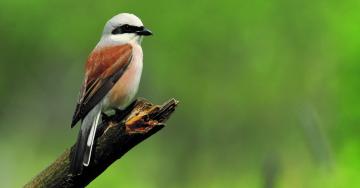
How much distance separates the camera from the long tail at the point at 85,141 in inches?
169

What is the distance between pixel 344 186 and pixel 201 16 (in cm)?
1150

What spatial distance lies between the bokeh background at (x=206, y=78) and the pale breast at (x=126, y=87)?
8065 mm

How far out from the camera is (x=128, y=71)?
234 inches

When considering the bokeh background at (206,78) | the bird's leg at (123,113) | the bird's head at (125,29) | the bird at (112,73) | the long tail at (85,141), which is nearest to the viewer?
the long tail at (85,141)

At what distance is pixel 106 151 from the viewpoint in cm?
446

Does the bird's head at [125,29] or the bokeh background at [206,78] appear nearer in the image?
the bird's head at [125,29]

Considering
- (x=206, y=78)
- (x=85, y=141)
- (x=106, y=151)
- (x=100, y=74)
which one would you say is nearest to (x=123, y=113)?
(x=85, y=141)

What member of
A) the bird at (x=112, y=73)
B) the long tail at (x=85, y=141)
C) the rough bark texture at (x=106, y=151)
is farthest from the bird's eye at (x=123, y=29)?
the rough bark texture at (x=106, y=151)

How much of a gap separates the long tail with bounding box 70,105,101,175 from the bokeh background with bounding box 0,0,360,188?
8.70 metres

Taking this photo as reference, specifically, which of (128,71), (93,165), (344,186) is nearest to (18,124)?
(344,186)

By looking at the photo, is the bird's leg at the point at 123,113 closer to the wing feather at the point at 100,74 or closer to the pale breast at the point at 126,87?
the wing feather at the point at 100,74

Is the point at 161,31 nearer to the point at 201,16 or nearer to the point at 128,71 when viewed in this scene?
the point at 201,16

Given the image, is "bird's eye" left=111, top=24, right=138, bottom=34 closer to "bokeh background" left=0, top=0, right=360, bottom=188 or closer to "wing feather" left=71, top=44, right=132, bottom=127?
"wing feather" left=71, top=44, right=132, bottom=127

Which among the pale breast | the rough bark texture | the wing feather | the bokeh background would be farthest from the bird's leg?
the bokeh background
